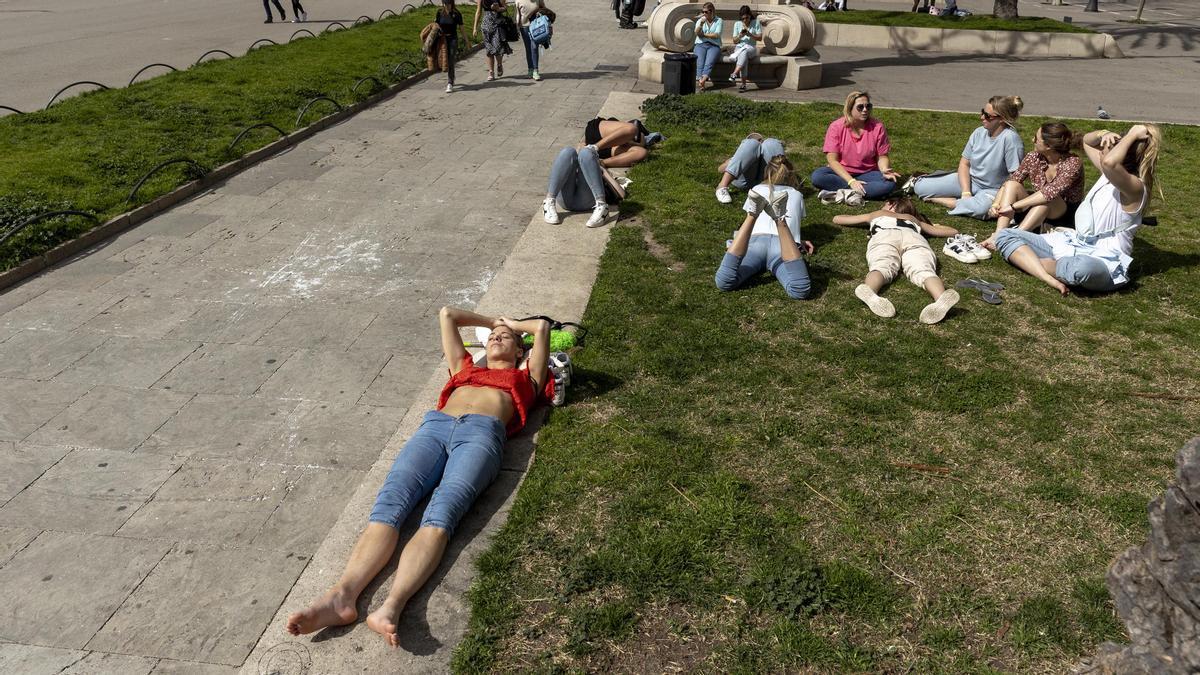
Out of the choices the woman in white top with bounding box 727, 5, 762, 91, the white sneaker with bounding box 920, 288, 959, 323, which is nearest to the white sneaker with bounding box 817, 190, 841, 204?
the white sneaker with bounding box 920, 288, 959, 323

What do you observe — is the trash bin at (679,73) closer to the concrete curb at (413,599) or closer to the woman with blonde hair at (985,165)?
the woman with blonde hair at (985,165)

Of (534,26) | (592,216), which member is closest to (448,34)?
(534,26)

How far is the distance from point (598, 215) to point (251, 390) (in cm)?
434

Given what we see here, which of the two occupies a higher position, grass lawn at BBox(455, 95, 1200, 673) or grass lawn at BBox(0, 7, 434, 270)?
grass lawn at BBox(0, 7, 434, 270)

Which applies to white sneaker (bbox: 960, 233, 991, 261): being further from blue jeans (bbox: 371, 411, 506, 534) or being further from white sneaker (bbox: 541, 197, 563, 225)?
blue jeans (bbox: 371, 411, 506, 534)

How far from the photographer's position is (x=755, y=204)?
24.8ft

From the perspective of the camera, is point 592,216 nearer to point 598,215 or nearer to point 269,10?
point 598,215

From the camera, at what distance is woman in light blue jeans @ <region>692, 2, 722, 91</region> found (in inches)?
637

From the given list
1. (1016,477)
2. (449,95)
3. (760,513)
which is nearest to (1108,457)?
(1016,477)

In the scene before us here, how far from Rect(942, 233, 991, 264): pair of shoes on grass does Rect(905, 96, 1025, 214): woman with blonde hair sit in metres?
1.10

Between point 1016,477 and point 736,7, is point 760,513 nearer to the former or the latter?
point 1016,477

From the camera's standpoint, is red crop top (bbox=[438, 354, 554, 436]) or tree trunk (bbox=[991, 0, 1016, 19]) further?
tree trunk (bbox=[991, 0, 1016, 19])

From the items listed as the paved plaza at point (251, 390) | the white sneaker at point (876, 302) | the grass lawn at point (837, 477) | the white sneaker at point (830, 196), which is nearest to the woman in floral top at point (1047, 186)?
the grass lawn at point (837, 477)

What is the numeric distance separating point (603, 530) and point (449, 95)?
1284 cm
